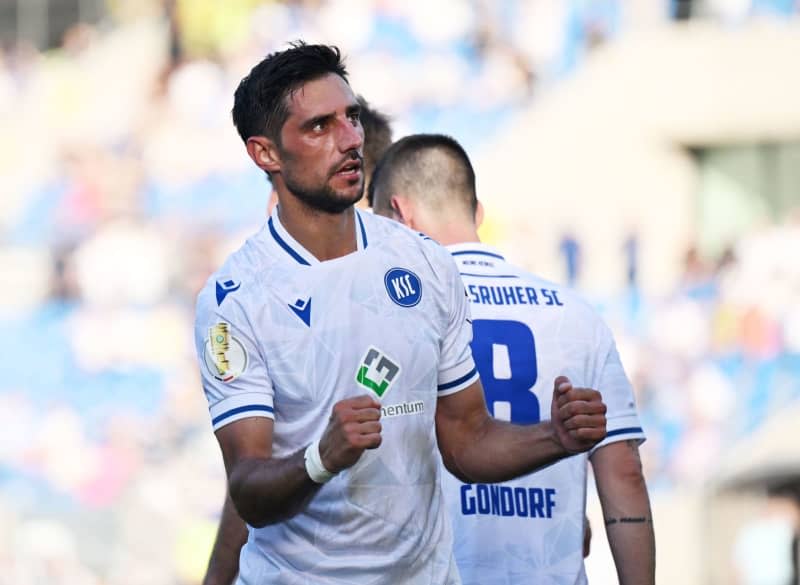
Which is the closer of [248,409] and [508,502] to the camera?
[248,409]

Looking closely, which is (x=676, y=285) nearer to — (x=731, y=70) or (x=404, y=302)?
(x=731, y=70)

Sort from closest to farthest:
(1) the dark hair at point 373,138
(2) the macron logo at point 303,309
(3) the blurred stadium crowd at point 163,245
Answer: (2) the macron logo at point 303,309 → (1) the dark hair at point 373,138 → (3) the blurred stadium crowd at point 163,245

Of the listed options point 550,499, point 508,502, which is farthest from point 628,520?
point 508,502

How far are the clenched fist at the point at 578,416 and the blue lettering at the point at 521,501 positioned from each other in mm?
952

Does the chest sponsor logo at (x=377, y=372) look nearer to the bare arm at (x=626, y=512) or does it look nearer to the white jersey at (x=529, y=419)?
the white jersey at (x=529, y=419)

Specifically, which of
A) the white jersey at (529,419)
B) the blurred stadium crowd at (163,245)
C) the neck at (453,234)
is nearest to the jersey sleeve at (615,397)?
the white jersey at (529,419)

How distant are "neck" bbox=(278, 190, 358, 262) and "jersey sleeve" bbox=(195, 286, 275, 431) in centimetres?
25

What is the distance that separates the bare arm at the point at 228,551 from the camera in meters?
4.01

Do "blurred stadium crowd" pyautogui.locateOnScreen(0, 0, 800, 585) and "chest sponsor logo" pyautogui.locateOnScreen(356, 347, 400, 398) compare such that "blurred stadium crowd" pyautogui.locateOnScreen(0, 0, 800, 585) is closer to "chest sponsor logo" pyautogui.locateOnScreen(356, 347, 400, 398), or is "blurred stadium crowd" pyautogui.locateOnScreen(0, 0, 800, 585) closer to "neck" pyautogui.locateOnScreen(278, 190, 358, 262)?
"neck" pyautogui.locateOnScreen(278, 190, 358, 262)

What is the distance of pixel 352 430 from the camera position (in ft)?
9.05

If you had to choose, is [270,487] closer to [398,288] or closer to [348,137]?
[398,288]

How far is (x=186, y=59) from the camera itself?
58.0 feet

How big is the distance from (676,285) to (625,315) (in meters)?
0.58

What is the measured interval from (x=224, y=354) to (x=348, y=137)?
0.56m
